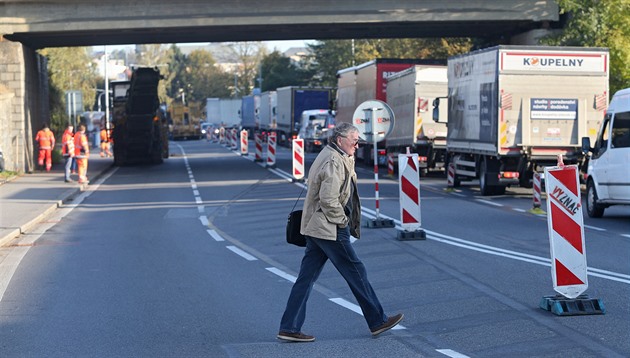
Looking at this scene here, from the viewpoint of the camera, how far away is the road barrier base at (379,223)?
17500 millimetres

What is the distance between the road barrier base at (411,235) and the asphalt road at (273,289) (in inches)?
7.7

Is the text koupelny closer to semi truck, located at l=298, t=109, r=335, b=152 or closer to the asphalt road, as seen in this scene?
the asphalt road

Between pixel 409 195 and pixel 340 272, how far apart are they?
23.3ft

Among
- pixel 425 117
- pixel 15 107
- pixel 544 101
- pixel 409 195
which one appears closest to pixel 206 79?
pixel 15 107

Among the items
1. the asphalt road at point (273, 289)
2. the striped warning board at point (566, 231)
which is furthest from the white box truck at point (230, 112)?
the striped warning board at point (566, 231)

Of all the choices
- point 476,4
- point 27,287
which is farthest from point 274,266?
point 476,4

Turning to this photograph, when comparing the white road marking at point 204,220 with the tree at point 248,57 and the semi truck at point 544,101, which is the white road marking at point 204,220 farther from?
the tree at point 248,57

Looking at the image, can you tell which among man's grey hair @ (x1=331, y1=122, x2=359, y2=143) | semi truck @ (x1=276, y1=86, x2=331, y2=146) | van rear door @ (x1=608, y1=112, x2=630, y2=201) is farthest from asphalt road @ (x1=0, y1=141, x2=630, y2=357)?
semi truck @ (x1=276, y1=86, x2=331, y2=146)

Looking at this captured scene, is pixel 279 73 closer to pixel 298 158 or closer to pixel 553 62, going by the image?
pixel 298 158

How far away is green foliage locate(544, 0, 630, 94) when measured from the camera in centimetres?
2970

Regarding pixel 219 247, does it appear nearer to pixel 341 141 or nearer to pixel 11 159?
pixel 341 141

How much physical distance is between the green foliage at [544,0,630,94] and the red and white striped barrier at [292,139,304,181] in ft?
30.2

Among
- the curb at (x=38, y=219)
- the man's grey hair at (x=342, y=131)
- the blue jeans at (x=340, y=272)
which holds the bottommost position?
the curb at (x=38, y=219)

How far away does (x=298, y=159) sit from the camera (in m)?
30.0
